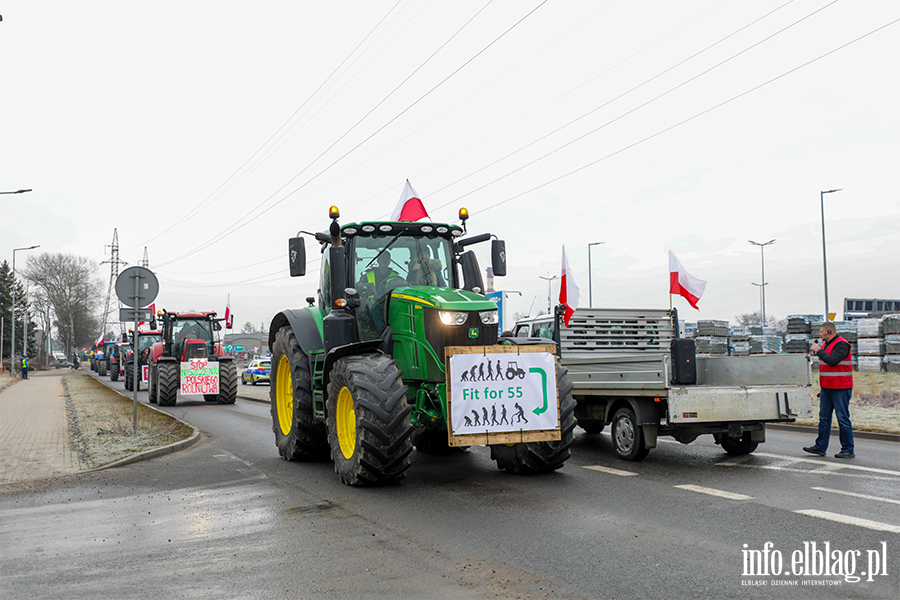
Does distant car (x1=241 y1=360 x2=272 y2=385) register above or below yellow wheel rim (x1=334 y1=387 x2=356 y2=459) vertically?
below

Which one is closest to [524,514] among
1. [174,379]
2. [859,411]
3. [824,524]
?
[824,524]

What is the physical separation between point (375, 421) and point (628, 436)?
4.02 meters

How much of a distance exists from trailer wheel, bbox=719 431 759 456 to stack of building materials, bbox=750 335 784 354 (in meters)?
27.9

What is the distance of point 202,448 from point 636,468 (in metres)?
6.96

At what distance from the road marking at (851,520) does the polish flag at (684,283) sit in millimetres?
7797

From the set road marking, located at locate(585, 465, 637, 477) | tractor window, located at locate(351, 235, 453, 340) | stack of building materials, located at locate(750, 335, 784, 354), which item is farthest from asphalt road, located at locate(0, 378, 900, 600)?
stack of building materials, located at locate(750, 335, 784, 354)

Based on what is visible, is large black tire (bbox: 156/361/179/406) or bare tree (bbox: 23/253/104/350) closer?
large black tire (bbox: 156/361/179/406)

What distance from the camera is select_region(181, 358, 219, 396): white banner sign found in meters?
22.0

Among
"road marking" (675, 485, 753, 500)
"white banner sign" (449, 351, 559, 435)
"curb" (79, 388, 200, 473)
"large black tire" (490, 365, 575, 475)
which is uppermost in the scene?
"white banner sign" (449, 351, 559, 435)

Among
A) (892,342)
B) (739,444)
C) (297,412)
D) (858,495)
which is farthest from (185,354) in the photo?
(892,342)

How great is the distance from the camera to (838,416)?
31.9 ft

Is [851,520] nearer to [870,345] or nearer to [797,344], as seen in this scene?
[870,345]

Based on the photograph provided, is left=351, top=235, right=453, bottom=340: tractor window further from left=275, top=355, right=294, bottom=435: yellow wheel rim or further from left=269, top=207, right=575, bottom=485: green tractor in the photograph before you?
left=275, top=355, right=294, bottom=435: yellow wheel rim

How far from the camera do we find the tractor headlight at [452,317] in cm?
766
